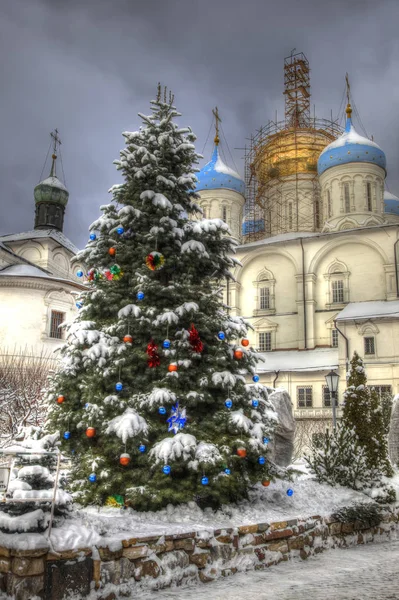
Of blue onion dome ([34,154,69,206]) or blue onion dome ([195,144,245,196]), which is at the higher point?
blue onion dome ([195,144,245,196])

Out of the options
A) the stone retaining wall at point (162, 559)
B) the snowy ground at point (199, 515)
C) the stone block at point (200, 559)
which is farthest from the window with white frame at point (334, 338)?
the stone block at point (200, 559)

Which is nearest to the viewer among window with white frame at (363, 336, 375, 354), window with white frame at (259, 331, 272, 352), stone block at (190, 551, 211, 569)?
stone block at (190, 551, 211, 569)

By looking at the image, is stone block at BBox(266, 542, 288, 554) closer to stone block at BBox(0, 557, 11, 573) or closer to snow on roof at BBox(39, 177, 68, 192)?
stone block at BBox(0, 557, 11, 573)

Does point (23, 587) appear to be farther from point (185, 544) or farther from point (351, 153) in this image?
point (351, 153)

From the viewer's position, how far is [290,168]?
45250 mm

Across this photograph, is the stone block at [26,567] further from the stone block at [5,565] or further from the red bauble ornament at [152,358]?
the red bauble ornament at [152,358]

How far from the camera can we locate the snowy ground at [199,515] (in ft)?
19.2

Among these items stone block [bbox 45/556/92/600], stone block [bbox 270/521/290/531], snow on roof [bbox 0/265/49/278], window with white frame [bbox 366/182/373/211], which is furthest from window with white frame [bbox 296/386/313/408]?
stone block [bbox 45/556/92/600]

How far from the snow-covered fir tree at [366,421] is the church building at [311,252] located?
1764 centimetres

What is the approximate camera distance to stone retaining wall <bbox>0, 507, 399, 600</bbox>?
5.30 metres

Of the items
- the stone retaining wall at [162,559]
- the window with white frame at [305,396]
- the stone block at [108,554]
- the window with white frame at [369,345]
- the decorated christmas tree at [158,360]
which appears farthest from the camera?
the window with white frame at [305,396]

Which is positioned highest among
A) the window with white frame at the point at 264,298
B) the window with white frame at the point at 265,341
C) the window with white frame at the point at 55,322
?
the window with white frame at the point at 264,298

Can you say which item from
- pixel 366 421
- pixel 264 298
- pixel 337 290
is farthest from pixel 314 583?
pixel 264 298

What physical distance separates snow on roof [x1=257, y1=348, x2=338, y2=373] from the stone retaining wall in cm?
2430
